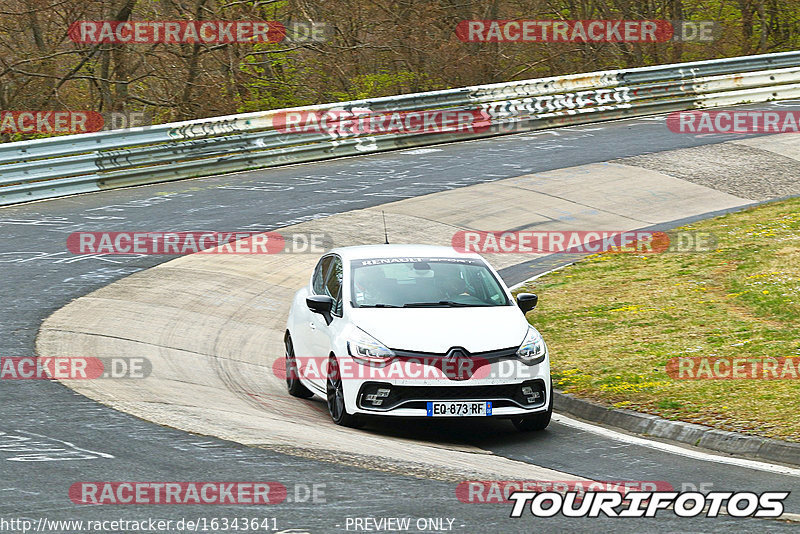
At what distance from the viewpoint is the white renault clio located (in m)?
8.69

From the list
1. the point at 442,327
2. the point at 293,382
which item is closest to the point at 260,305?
the point at 293,382

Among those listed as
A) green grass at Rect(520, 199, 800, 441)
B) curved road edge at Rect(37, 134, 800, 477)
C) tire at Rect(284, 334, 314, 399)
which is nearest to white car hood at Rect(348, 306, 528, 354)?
curved road edge at Rect(37, 134, 800, 477)

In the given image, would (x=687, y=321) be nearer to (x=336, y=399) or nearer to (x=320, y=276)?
(x=320, y=276)

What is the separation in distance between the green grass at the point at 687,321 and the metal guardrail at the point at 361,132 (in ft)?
27.4

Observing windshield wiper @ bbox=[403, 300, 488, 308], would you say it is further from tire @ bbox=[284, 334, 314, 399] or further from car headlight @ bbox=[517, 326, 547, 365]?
tire @ bbox=[284, 334, 314, 399]

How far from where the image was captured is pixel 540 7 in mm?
33188

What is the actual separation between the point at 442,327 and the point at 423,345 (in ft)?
1.02

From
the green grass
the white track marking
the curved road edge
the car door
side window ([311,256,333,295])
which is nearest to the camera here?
the white track marking

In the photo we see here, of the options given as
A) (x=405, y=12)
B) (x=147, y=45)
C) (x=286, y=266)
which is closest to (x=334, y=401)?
(x=286, y=266)

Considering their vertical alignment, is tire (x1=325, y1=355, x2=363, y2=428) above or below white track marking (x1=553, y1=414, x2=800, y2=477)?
above

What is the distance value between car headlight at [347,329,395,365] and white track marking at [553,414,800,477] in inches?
74.6

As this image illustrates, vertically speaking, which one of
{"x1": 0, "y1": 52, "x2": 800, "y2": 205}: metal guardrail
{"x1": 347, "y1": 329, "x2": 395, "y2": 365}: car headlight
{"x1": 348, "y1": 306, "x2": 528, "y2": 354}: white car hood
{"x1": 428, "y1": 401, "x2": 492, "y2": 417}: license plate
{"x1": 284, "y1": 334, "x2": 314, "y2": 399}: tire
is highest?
{"x1": 0, "y1": 52, "x2": 800, "y2": 205}: metal guardrail

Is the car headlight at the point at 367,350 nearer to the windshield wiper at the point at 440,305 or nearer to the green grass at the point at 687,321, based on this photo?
the windshield wiper at the point at 440,305

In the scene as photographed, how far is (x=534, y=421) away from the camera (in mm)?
9000
